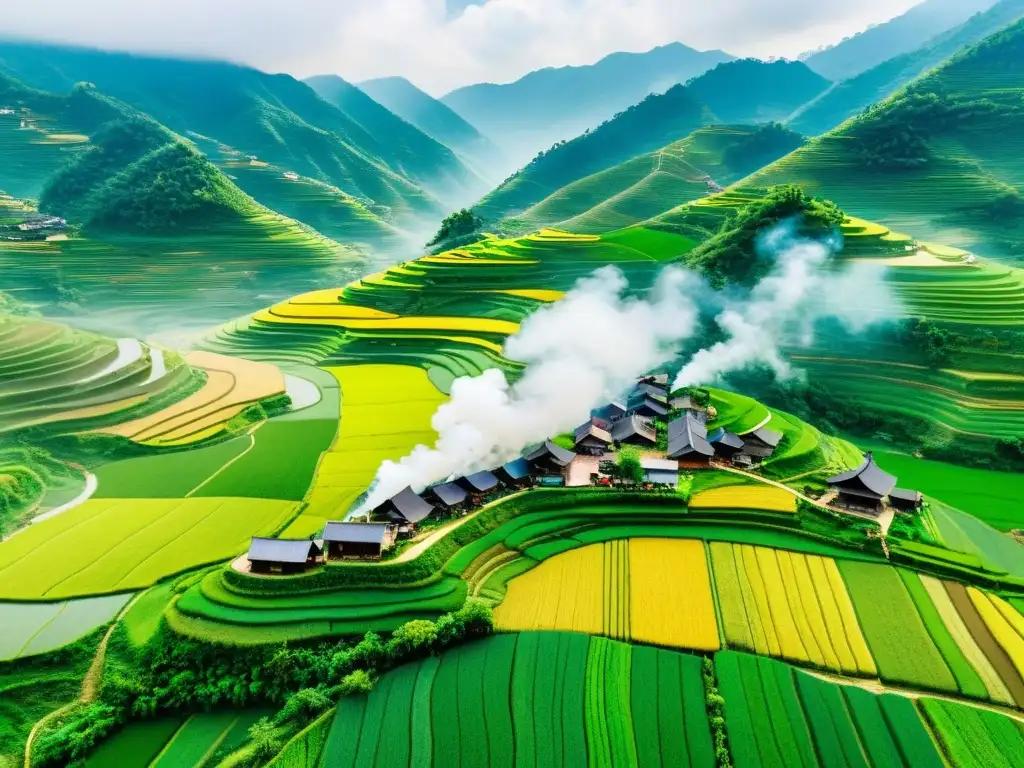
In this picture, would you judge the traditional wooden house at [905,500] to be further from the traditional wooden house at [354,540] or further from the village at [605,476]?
the traditional wooden house at [354,540]

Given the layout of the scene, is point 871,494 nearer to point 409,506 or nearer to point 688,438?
point 688,438

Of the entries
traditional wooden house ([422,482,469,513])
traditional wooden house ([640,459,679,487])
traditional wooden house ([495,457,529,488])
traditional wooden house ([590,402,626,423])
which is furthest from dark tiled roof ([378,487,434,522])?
traditional wooden house ([590,402,626,423])

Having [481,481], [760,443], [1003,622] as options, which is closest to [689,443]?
[760,443]

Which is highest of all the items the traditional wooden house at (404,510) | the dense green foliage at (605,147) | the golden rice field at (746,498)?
the dense green foliage at (605,147)

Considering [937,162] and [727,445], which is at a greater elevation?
[937,162]

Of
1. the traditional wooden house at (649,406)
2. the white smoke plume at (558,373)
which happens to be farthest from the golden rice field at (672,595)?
the traditional wooden house at (649,406)

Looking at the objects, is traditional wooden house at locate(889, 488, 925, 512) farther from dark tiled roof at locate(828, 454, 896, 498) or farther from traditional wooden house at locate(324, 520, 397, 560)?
traditional wooden house at locate(324, 520, 397, 560)
